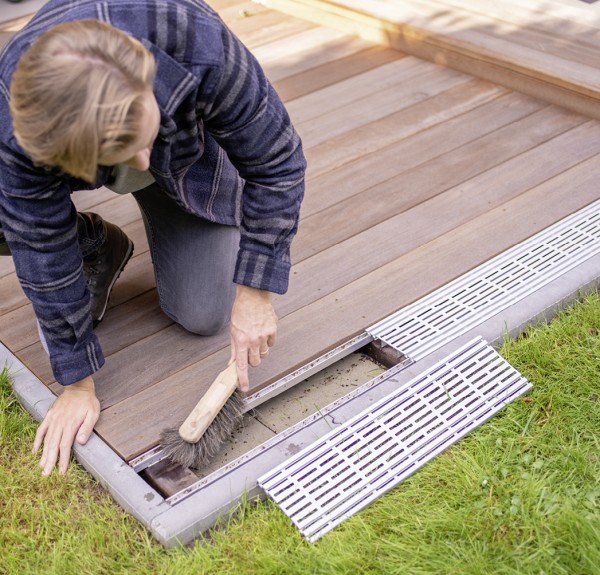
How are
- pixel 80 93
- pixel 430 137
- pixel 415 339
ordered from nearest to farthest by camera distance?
pixel 80 93 < pixel 415 339 < pixel 430 137

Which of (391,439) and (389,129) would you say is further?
(389,129)

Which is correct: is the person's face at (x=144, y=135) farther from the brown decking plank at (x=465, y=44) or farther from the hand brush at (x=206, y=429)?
the brown decking plank at (x=465, y=44)

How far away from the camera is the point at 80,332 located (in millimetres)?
2033

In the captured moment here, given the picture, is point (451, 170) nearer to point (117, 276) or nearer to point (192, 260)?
point (192, 260)

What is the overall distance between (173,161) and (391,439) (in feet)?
2.75

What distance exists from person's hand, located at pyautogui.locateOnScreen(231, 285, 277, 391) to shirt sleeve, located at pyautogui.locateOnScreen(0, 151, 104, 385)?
0.36 m

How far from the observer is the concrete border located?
1893 mm

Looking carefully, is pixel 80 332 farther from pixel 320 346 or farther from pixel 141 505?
pixel 320 346

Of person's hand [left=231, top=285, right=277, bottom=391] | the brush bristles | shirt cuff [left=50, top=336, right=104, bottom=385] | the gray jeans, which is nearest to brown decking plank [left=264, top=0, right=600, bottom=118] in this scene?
the gray jeans

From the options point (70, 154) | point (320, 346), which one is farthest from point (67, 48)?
point (320, 346)

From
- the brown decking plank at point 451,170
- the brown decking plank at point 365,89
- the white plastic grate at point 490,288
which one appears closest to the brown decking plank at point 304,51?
the brown decking plank at point 365,89

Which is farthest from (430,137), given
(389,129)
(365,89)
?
(365,89)

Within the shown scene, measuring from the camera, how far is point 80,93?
4.50ft

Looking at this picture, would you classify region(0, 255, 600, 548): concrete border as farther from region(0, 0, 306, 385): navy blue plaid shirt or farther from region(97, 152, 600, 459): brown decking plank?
region(0, 0, 306, 385): navy blue plaid shirt
